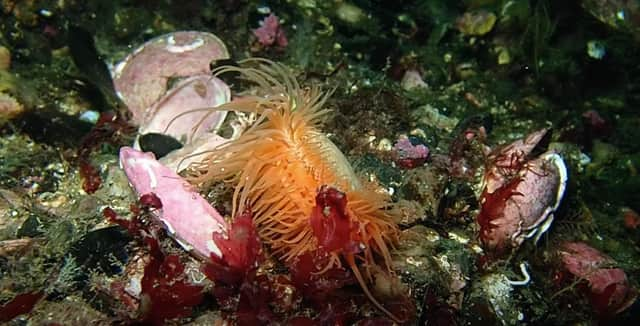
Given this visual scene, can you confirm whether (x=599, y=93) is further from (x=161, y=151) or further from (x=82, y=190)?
(x=82, y=190)

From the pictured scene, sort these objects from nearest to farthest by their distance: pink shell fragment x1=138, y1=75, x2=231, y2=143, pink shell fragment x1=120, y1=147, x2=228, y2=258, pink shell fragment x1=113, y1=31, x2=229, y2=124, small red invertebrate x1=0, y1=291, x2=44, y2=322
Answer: small red invertebrate x1=0, y1=291, x2=44, y2=322
pink shell fragment x1=120, y1=147, x2=228, y2=258
pink shell fragment x1=138, y1=75, x2=231, y2=143
pink shell fragment x1=113, y1=31, x2=229, y2=124

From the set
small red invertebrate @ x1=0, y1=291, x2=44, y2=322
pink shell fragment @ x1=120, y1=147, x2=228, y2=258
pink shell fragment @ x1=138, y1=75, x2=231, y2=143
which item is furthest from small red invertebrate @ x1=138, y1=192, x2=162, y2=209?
pink shell fragment @ x1=138, y1=75, x2=231, y2=143

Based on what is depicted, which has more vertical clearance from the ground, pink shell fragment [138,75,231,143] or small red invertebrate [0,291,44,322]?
pink shell fragment [138,75,231,143]

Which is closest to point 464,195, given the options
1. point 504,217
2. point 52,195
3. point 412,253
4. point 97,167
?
point 504,217

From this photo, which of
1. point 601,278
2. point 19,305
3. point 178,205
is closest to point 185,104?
point 178,205

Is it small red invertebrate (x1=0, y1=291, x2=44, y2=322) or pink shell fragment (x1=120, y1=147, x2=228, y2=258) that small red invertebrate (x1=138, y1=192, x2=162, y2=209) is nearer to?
pink shell fragment (x1=120, y1=147, x2=228, y2=258)

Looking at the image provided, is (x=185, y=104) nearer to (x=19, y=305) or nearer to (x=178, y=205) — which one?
(x=178, y=205)
